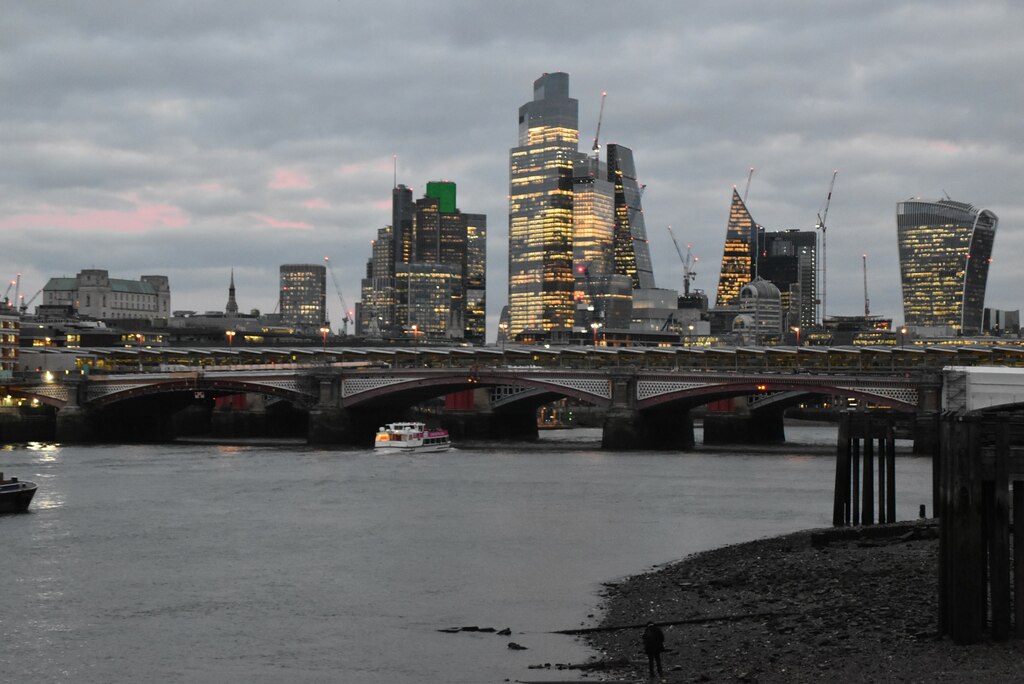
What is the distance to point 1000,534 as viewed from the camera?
25875mm

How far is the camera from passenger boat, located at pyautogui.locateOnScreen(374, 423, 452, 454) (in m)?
103

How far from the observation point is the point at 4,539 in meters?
52.4

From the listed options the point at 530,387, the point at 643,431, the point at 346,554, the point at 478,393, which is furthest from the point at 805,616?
the point at 478,393

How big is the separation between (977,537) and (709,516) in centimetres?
3267

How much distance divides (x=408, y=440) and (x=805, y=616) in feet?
240

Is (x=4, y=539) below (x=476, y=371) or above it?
below

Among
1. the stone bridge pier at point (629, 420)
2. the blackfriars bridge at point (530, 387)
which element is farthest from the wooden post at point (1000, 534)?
the stone bridge pier at point (629, 420)

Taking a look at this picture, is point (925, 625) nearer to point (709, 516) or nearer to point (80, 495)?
point (709, 516)

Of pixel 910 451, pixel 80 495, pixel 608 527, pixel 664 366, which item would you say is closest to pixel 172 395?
pixel 664 366

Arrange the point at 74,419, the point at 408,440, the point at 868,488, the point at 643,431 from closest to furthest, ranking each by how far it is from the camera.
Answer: the point at 868,488 → the point at 408,440 → the point at 643,431 → the point at 74,419

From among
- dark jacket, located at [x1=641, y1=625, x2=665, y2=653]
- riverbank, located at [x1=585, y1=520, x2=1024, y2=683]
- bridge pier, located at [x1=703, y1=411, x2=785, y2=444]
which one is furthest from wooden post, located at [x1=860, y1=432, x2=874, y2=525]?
bridge pier, located at [x1=703, y1=411, x2=785, y2=444]

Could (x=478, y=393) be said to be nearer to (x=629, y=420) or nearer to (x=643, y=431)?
(x=643, y=431)

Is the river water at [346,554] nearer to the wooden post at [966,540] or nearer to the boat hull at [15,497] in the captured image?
the boat hull at [15,497]

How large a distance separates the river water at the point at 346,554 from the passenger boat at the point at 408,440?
11481mm
